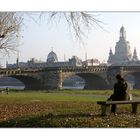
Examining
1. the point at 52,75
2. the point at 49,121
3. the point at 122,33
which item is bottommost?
the point at 49,121

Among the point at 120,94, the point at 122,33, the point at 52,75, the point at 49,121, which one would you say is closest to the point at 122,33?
the point at 122,33

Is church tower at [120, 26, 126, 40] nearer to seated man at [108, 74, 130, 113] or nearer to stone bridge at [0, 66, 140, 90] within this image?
seated man at [108, 74, 130, 113]

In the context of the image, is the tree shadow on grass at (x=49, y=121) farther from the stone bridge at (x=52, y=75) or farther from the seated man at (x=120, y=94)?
the stone bridge at (x=52, y=75)

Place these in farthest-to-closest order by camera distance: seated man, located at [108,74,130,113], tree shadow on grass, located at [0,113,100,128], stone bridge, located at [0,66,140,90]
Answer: stone bridge, located at [0,66,140,90] < seated man, located at [108,74,130,113] < tree shadow on grass, located at [0,113,100,128]

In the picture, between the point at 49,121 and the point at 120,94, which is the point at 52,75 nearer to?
the point at 120,94

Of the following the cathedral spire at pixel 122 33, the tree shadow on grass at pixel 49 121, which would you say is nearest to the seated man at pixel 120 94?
the tree shadow on grass at pixel 49 121

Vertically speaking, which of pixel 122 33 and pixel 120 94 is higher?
pixel 122 33

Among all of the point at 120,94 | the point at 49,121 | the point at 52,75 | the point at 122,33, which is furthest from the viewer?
the point at 52,75

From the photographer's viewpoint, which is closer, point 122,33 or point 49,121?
point 49,121

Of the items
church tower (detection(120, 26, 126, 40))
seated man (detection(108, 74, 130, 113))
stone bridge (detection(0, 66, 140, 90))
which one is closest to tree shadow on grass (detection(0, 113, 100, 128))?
seated man (detection(108, 74, 130, 113))

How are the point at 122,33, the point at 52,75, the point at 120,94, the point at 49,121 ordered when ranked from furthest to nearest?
the point at 52,75 → the point at 122,33 → the point at 120,94 → the point at 49,121

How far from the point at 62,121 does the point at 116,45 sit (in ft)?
12.7

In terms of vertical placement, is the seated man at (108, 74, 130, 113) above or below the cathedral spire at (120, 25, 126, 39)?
below
